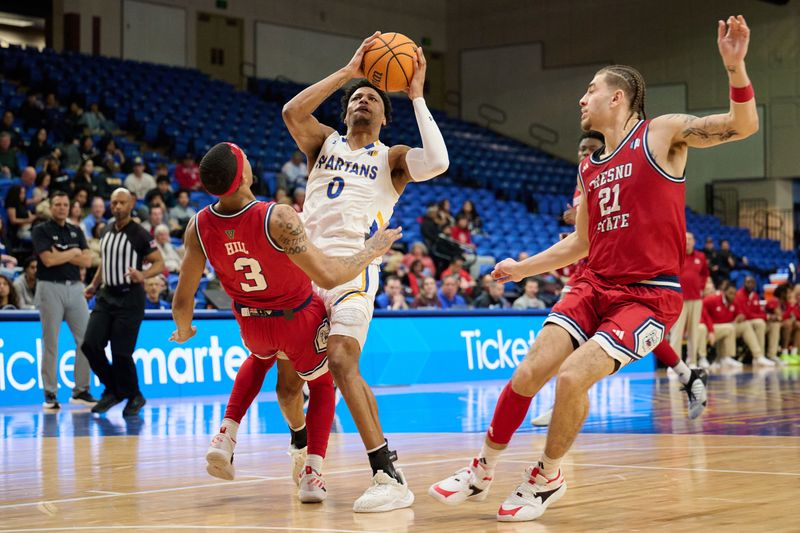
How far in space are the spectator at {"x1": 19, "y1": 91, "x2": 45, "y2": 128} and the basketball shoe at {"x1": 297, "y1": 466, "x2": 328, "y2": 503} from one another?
45.0 ft

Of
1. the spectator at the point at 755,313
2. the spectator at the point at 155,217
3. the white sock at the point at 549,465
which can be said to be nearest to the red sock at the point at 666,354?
the white sock at the point at 549,465

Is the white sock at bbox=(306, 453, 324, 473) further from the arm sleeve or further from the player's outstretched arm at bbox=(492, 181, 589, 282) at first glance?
the arm sleeve

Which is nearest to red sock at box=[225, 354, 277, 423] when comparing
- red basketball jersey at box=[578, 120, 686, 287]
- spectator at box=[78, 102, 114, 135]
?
red basketball jersey at box=[578, 120, 686, 287]

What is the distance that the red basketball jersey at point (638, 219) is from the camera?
4691mm

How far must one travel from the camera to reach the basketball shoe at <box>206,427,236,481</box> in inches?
202

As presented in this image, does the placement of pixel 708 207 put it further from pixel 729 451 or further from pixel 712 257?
pixel 729 451

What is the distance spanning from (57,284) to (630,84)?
22.9 ft

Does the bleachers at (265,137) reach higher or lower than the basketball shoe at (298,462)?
higher

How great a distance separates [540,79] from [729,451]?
25.0 m

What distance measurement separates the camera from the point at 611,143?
495 cm

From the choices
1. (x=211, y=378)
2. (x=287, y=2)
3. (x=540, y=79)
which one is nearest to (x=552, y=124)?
(x=540, y=79)

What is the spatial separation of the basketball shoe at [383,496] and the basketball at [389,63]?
78.6 inches

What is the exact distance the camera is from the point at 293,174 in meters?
18.9

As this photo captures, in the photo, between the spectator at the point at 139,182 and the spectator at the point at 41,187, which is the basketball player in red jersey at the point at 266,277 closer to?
the spectator at the point at 41,187
